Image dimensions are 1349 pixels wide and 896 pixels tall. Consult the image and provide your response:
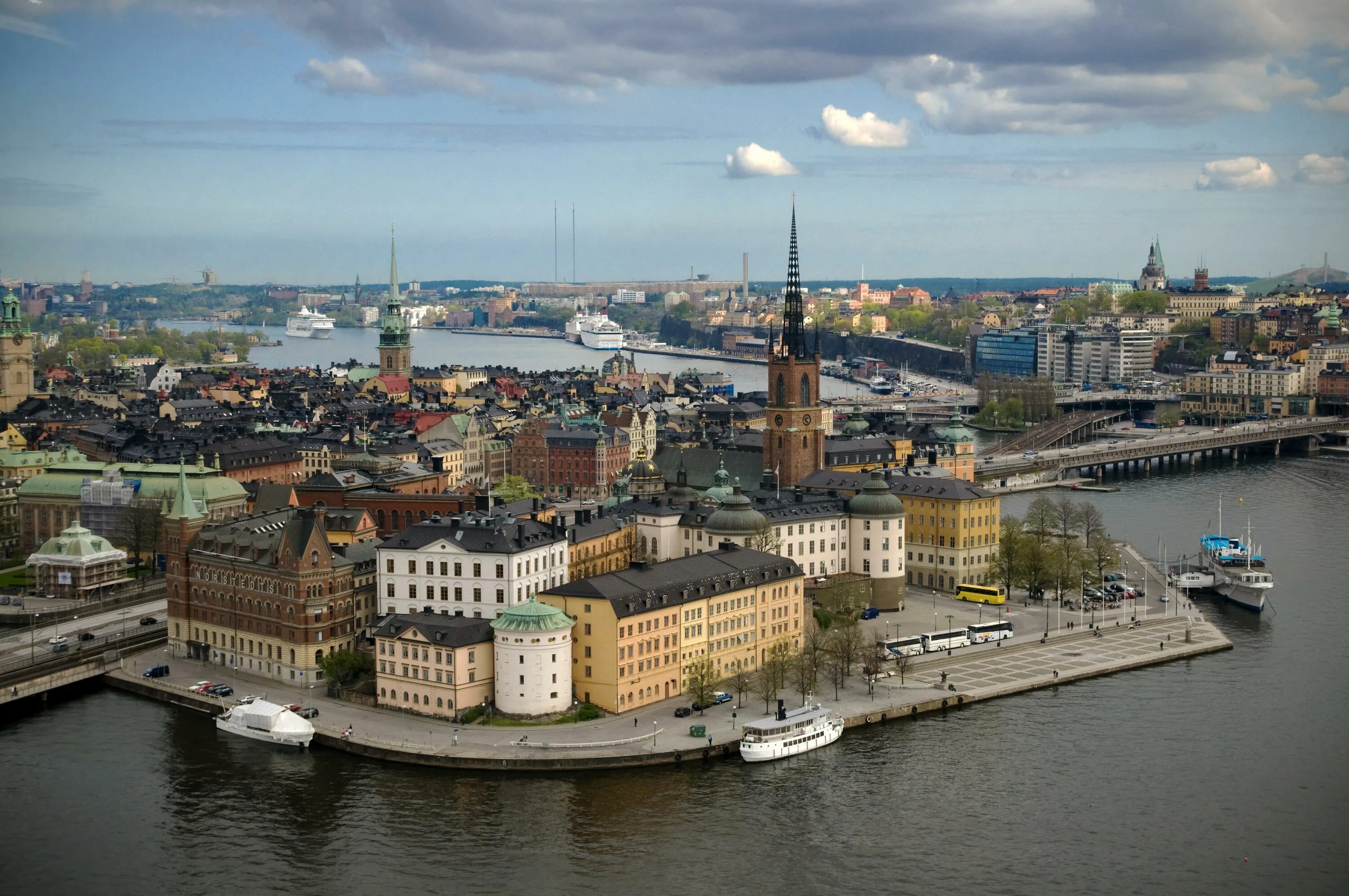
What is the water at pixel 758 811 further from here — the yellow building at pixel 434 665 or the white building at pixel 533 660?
the white building at pixel 533 660

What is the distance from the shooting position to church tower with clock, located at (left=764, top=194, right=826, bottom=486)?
78750mm

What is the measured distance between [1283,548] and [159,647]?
2019 inches

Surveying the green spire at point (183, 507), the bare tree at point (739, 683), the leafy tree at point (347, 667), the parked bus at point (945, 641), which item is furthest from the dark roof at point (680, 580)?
the green spire at point (183, 507)

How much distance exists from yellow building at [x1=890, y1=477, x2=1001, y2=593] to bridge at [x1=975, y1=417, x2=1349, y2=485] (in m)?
37.4

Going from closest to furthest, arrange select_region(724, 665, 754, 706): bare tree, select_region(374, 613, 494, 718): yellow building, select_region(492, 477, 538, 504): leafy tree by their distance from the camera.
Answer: select_region(374, 613, 494, 718): yellow building → select_region(724, 665, 754, 706): bare tree → select_region(492, 477, 538, 504): leafy tree

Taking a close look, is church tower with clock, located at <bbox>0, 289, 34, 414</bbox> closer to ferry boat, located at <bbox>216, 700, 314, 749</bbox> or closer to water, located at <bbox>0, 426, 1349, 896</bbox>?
water, located at <bbox>0, 426, 1349, 896</bbox>

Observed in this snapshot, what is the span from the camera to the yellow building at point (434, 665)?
48.3 m

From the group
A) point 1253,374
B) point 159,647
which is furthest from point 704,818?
point 1253,374

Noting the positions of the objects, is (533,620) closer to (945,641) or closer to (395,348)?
(945,641)

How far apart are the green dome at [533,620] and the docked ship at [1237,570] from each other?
3165 centimetres

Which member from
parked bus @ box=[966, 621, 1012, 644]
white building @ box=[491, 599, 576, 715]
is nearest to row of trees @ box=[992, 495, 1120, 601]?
parked bus @ box=[966, 621, 1012, 644]

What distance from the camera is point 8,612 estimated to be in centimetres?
6184

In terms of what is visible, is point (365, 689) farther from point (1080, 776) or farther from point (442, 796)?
point (1080, 776)

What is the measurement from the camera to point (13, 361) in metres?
117
